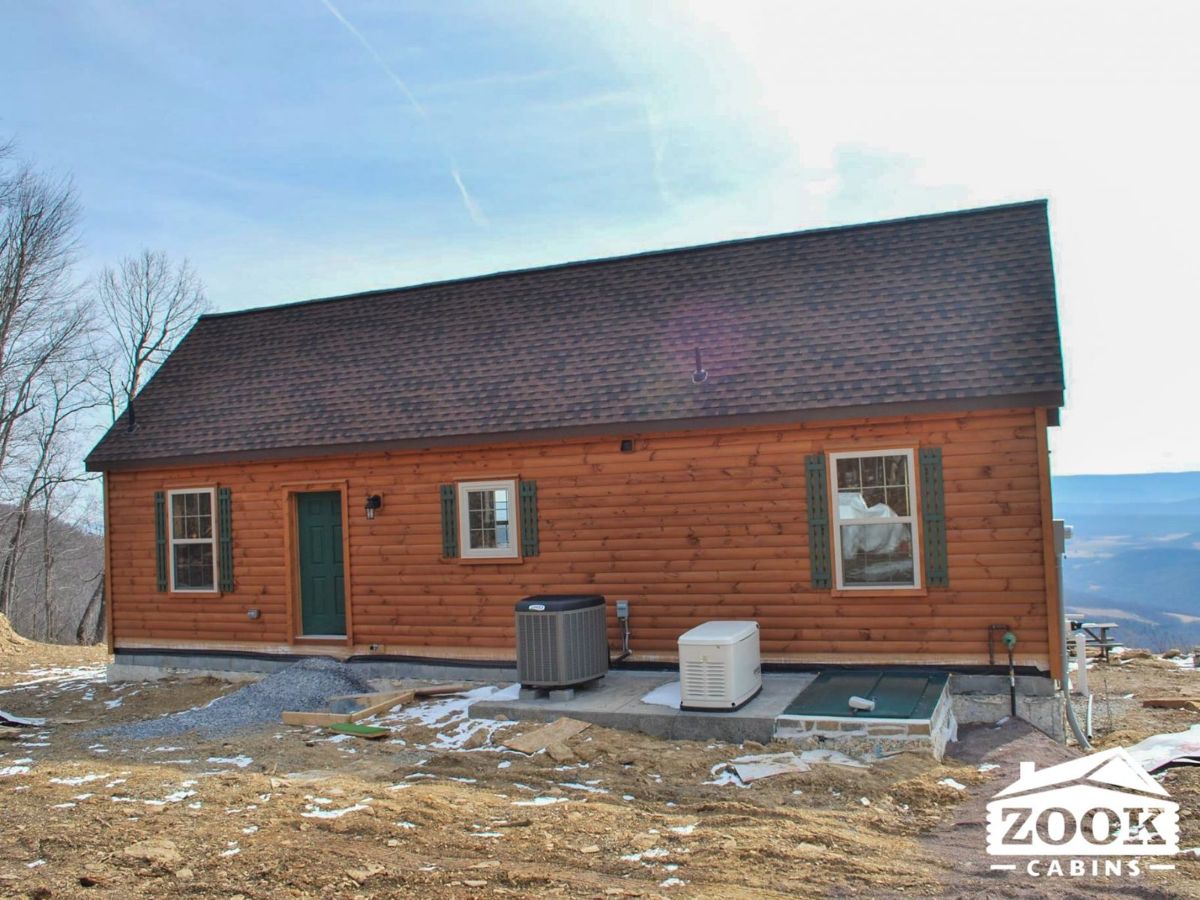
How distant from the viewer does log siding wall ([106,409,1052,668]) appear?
9.46 m

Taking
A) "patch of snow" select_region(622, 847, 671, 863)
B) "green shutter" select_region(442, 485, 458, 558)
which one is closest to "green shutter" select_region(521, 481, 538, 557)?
"green shutter" select_region(442, 485, 458, 558)

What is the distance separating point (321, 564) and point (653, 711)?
225 inches

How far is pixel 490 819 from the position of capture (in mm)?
6168

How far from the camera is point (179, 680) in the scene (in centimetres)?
1320

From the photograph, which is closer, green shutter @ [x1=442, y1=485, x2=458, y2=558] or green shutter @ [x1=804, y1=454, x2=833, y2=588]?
green shutter @ [x1=804, y1=454, x2=833, y2=588]

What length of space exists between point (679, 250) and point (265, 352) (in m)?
6.59

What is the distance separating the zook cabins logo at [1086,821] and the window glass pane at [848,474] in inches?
137

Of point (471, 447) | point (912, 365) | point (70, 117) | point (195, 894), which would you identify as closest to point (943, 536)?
point (912, 365)

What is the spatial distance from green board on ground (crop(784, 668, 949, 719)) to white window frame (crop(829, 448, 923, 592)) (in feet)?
2.82

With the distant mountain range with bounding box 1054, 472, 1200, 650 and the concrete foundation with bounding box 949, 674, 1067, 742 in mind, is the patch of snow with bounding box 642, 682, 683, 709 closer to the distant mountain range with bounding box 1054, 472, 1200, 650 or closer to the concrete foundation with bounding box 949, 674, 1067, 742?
the concrete foundation with bounding box 949, 674, 1067, 742

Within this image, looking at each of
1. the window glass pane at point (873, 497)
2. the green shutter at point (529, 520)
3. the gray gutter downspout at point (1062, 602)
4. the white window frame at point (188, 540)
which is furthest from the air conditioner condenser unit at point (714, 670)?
the white window frame at point (188, 540)

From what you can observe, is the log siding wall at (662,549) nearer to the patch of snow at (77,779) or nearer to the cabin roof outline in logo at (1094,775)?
the cabin roof outline in logo at (1094,775)

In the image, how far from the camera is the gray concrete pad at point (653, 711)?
8.34 meters

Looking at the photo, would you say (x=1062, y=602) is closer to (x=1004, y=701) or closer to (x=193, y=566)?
(x=1004, y=701)
